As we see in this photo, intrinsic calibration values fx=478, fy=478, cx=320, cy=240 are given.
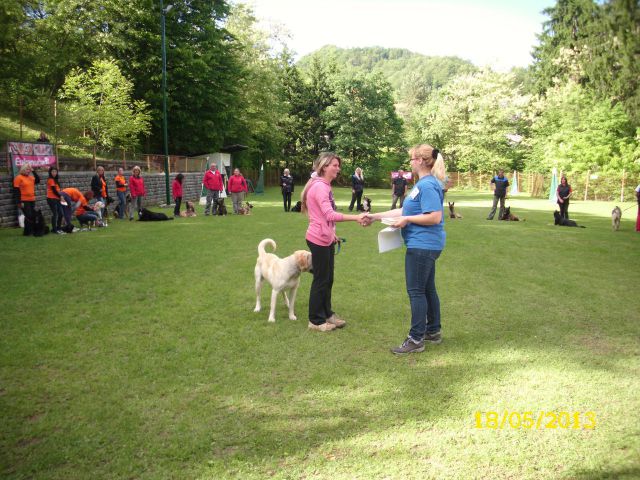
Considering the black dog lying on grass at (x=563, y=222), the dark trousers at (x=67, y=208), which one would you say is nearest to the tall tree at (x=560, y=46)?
the black dog lying on grass at (x=563, y=222)

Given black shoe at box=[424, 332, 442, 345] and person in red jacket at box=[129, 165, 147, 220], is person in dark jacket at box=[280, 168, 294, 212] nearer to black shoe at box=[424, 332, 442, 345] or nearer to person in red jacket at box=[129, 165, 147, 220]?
person in red jacket at box=[129, 165, 147, 220]

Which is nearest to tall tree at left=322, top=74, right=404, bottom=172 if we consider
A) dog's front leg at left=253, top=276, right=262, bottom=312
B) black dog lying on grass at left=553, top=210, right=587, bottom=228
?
black dog lying on grass at left=553, top=210, right=587, bottom=228

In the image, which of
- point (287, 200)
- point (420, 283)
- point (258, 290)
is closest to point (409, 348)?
point (420, 283)

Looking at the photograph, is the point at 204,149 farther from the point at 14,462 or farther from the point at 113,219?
the point at 14,462

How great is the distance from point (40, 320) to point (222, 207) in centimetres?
1483

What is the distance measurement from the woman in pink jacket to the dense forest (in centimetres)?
1440

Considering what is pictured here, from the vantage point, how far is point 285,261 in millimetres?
5996

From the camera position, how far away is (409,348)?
5086 mm

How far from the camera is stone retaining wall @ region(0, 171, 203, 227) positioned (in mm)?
Result: 14523

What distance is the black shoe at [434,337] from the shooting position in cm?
541

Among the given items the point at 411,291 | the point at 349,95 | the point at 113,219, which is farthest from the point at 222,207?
the point at 349,95

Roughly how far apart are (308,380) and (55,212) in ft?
39.9

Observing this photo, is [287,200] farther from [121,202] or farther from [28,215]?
[28,215]

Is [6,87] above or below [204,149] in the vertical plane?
above
